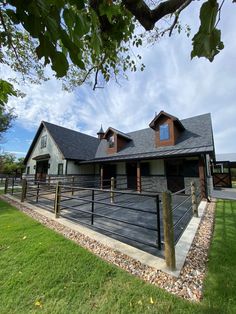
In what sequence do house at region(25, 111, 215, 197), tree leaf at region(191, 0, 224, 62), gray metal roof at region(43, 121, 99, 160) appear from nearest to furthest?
tree leaf at region(191, 0, 224, 62)
house at region(25, 111, 215, 197)
gray metal roof at region(43, 121, 99, 160)

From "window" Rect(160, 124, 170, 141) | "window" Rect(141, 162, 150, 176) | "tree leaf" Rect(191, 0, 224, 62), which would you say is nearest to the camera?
"tree leaf" Rect(191, 0, 224, 62)

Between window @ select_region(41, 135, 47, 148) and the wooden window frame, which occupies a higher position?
window @ select_region(41, 135, 47, 148)

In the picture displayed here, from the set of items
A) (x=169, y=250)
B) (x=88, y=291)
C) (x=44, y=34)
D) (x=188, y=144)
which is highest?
(x=188, y=144)

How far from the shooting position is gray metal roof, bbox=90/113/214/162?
9.76 meters

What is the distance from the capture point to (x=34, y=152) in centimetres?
1944

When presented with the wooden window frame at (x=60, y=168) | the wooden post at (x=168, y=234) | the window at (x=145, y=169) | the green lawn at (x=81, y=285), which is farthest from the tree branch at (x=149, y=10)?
the wooden window frame at (x=60, y=168)

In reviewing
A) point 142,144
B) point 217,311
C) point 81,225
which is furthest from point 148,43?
point 142,144

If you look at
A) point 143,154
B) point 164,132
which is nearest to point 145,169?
point 143,154

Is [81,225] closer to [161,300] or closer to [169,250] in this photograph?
[169,250]

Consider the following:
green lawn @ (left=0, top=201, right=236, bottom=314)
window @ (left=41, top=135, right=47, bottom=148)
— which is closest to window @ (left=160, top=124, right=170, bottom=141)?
green lawn @ (left=0, top=201, right=236, bottom=314)

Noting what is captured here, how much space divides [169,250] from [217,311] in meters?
0.96

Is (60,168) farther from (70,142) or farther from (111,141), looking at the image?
(111,141)

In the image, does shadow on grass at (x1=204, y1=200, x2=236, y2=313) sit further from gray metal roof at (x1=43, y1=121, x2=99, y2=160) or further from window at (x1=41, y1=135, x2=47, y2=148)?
Result: window at (x1=41, y1=135, x2=47, y2=148)

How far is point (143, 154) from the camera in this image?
12078 millimetres
